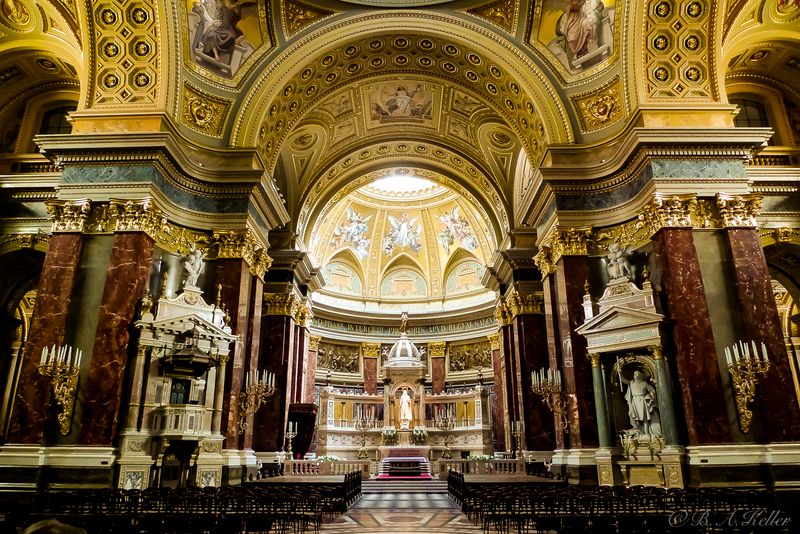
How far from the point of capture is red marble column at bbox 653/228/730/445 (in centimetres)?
1044

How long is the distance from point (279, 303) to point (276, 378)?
2875 mm

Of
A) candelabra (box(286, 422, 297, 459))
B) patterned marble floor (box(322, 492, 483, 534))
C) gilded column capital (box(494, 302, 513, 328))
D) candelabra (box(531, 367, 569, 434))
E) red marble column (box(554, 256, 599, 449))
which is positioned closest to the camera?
patterned marble floor (box(322, 492, 483, 534))

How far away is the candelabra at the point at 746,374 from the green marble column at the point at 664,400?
3.87 ft

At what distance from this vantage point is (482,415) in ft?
89.4

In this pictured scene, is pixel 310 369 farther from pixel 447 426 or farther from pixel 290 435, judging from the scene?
pixel 447 426

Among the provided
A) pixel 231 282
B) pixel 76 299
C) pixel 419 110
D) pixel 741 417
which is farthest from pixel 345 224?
pixel 741 417

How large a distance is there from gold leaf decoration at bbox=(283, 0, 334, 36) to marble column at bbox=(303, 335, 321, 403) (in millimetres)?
14308

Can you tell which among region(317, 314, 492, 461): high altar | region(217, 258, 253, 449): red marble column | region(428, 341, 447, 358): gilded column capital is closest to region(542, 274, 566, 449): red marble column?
region(217, 258, 253, 449): red marble column

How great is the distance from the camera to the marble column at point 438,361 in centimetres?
3028

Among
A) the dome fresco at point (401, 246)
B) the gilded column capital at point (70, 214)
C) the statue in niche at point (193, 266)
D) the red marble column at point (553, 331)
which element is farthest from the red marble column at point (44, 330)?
the dome fresco at point (401, 246)

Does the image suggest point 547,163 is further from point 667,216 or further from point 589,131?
point 667,216

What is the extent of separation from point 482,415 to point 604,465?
15.8 meters

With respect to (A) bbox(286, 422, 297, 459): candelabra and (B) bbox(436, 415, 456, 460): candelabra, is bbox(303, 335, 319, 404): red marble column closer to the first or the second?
(A) bbox(286, 422, 297, 459): candelabra

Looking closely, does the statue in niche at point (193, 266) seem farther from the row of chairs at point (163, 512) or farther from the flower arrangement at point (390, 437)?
the flower arrangement at point (390, 437)
